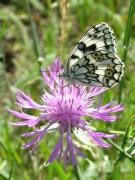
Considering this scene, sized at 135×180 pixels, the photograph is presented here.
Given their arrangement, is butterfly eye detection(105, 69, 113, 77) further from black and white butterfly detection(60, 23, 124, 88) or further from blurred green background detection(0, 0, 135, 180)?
blurred green background detection(0, 0, 135, 180)

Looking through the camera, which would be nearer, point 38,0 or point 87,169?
point 87,169

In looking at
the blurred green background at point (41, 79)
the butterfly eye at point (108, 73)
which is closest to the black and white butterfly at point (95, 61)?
the butterfly eye at point (108, 73)

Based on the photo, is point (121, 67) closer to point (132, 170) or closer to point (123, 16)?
point (132, 170)

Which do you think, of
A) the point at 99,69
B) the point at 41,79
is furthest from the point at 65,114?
the point at 41,79

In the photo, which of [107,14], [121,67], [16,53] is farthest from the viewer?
[16,53]

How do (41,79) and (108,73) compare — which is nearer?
(108,73)

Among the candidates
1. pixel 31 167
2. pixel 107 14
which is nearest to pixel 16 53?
pixel 107 14

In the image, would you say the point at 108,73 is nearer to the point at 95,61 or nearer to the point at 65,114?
the point at 95,61
